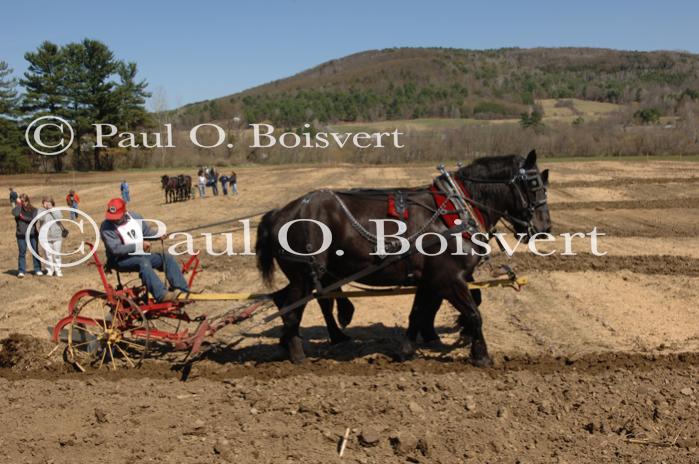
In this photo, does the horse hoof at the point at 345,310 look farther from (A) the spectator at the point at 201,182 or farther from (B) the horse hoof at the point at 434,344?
(A) the spectator at the point at 201,182

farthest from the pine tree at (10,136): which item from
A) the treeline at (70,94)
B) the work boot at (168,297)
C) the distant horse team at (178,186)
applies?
the work boot at (168,297)

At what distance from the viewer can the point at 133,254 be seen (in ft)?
24.5

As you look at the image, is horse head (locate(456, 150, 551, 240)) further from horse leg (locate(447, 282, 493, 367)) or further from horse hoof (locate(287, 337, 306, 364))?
horse hoof (locate(287, 337, 306, 364))

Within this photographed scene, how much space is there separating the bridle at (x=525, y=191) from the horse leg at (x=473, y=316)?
1086mm

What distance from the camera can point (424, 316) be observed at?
25.0 ft

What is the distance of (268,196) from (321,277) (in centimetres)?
2409

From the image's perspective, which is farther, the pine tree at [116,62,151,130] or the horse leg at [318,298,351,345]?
the pine tree at [116,62,151,130]

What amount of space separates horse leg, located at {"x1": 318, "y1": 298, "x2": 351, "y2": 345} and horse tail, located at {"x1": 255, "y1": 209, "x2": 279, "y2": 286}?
764mm

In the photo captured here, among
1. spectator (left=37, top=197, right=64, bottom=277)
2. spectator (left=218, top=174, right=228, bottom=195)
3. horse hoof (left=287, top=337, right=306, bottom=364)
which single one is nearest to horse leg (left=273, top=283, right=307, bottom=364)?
horse hoof (left=287, top=337, right=306, bottom=364)

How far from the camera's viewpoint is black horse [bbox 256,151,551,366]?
23.0 feet

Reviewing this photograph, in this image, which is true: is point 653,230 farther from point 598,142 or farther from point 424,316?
point 598,142

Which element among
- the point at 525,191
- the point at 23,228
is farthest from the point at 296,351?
the point at 23,228

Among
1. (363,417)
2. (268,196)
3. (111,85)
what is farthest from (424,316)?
(111,85)

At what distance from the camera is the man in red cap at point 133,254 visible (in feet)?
24.1
